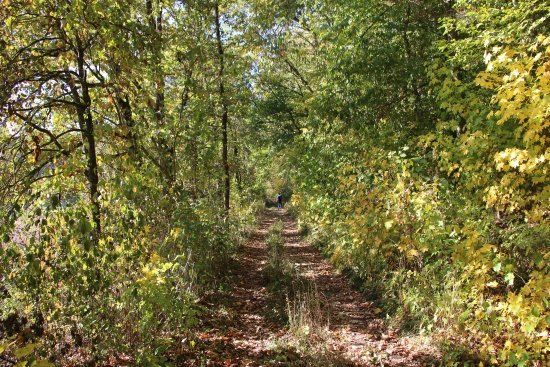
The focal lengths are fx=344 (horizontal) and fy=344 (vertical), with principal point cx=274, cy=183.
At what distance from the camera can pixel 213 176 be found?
717 cm

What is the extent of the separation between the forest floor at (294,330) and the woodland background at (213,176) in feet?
1.18

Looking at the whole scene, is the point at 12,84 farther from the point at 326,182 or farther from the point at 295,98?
the point at 295,98

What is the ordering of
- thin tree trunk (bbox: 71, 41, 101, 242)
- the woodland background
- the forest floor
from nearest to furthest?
the woodland background
thin tree trunk (bbox: 71, 41, 101, 242)
the forest floor

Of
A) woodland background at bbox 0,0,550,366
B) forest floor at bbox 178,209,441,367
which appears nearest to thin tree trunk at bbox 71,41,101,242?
woodland background at bbox 0,0,550,366

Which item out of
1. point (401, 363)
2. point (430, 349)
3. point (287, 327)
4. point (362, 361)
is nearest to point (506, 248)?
point (430, 349)

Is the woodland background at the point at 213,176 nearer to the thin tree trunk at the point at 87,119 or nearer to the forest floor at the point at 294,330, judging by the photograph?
the thin tree trunk at the point at 87,119

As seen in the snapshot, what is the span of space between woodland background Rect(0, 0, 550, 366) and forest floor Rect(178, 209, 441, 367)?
36cm

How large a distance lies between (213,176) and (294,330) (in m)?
3.69

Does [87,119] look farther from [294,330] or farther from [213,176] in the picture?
[294,330]

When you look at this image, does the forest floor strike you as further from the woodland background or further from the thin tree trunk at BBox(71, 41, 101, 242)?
the thin tree trunk at BBox(71, 41, 101, 242)

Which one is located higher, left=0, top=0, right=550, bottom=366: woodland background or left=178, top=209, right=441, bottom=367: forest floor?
left=0, top=0, right=550, bottom=366: woodland background

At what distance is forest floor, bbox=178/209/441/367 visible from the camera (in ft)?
13.2

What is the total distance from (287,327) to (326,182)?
4455mm

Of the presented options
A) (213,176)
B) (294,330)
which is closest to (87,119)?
(213,176)
